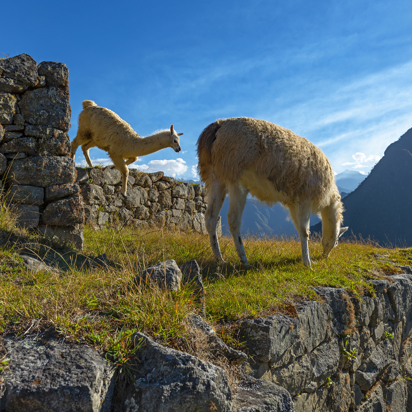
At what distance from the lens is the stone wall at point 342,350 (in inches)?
118

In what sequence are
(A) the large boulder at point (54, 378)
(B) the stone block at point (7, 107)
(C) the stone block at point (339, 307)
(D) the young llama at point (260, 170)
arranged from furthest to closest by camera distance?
1. (D) the young llama at point (260, 170)
2. (B) the stone block at point (7, 107)
3. (C) the stone block at point (339, 307)
4. (A) the large boulder at point (54, 378)

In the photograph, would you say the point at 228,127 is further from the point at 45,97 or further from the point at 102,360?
the point at 102,360

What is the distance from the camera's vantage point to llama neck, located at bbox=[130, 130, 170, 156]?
7.36 m

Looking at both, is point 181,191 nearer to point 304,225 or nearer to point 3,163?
point 304,225

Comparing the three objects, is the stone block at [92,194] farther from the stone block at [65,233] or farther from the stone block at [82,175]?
the stone block at [65,233]

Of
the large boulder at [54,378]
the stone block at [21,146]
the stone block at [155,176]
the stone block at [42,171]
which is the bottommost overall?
the large boulder at [54,378]

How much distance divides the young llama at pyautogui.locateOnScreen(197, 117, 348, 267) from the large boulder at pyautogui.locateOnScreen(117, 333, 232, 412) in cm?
328

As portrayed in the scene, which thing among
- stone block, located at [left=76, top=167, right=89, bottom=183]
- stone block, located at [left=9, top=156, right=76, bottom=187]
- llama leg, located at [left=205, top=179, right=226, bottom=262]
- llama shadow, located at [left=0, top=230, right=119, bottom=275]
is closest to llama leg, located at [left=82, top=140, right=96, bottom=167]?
stone block, located at [left=76, top=167, right=89, bottom=183]

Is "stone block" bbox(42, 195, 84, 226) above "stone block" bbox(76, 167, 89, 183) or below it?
below

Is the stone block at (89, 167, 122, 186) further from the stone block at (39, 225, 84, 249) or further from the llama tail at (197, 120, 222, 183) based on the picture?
the llama tail at (197, 120, 222, 183)

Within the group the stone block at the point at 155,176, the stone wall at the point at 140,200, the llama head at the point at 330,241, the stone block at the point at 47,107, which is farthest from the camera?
the stone block at the point at 155,176

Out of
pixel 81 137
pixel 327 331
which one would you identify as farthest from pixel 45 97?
pixel 327 331

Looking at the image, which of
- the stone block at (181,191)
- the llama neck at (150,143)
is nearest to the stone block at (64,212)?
the llama neck at (150,143)

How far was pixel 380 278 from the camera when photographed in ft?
17.7
